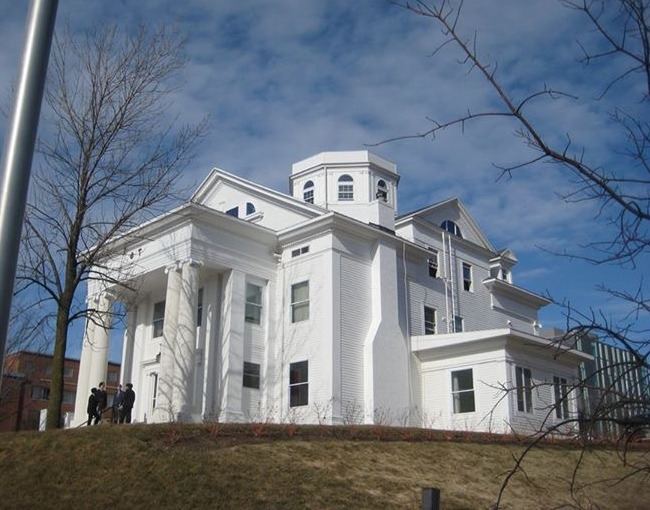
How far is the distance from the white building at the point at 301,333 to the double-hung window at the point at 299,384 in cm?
5

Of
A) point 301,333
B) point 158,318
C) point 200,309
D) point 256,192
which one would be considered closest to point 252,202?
point 256,192

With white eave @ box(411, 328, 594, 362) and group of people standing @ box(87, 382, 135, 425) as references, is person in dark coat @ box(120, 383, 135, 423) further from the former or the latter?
white eave @ box(411, 328, 594, 362)

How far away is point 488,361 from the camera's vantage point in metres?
30.7

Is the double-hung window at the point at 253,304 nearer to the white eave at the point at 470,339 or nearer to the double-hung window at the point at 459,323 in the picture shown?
the white eave at the point at 470,339

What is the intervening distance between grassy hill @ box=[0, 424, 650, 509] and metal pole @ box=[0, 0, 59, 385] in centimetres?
982

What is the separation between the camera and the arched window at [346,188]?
3953 cm

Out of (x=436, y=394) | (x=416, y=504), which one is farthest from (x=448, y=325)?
(x=416, y=504)

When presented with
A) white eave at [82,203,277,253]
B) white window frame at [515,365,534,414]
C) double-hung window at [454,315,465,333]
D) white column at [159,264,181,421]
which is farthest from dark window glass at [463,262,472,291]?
white column at [159,264,181,421]

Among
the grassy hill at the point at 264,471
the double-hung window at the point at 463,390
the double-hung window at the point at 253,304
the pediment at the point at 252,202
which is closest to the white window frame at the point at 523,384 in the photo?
the double-hung window at the point at 463,390

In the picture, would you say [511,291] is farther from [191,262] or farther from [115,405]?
[115,405]

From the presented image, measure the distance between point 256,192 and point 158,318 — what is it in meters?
7.28

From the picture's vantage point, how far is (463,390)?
102ft

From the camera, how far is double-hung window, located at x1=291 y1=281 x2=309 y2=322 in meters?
31.5

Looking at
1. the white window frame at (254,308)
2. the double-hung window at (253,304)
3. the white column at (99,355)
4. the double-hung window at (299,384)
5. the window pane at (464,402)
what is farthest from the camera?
the white column at (99,355)
